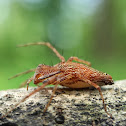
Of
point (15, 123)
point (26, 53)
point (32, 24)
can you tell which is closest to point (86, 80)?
point (15, 123)

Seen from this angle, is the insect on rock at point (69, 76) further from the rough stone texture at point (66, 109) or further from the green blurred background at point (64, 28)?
the green blurred background at point (64, 28)

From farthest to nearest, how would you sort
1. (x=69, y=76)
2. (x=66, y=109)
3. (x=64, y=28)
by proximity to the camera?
(x=64, y=28)
(x=69, y=76)
(x=66, y=109)

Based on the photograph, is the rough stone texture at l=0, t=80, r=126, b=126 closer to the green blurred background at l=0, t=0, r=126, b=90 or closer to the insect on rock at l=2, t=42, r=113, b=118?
the insect on rock at l=2, t=42, r=113, b=118

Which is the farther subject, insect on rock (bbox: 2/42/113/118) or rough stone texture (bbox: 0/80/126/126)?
insect on rock (bbox: 2/42/113/118)

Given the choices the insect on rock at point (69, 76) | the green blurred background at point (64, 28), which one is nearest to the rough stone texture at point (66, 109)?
the insect on rock at point (69, 76)

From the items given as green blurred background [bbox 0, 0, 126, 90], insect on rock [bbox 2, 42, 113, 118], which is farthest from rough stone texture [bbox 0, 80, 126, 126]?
green blurred background [bbox 0, 0, 126, 90]

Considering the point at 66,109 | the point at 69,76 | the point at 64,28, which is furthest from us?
the point at 64,28

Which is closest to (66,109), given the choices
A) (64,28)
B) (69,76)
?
(69,76)

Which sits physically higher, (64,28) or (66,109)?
(64,28)

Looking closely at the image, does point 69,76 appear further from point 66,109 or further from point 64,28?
point 64,28
